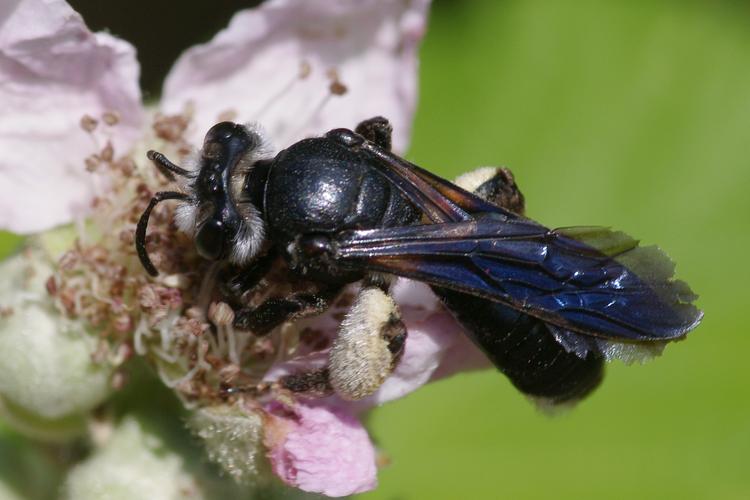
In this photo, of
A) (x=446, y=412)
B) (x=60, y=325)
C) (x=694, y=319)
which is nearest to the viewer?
(x=694, y=319)

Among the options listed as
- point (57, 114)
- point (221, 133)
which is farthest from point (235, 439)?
point (57, 114)

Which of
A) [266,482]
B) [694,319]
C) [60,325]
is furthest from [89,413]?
[694,319]

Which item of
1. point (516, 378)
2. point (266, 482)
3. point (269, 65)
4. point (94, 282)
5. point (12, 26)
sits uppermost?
point (269, 65)

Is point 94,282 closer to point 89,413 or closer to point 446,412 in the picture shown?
point 89,413

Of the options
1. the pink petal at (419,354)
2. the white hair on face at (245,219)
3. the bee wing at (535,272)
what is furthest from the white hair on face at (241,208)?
the pink petal at (419,354)

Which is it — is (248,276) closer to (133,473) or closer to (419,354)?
(419,354)

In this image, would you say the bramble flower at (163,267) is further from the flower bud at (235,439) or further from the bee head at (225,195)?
the bee head at (225,195)

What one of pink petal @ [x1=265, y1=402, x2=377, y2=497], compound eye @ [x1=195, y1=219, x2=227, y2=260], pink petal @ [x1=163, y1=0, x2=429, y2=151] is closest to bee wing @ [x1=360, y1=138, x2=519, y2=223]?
compound eye @ [x1=195, y1=219, x2=227, y2=260]
